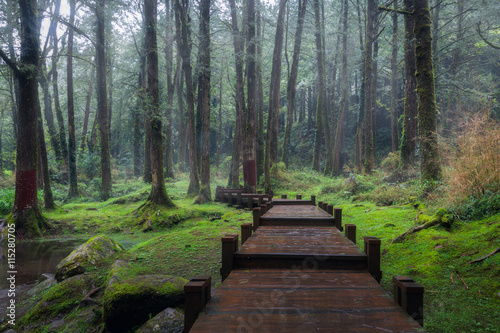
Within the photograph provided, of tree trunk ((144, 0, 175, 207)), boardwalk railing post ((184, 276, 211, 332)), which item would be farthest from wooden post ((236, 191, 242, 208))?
boardwalk railing post ((184, 276, 211, 332))

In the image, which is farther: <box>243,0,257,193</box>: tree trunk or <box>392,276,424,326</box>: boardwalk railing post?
<box>243,0,257,193</box>: tree trunk

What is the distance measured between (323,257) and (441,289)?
167cm

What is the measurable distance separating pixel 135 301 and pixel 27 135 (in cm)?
951

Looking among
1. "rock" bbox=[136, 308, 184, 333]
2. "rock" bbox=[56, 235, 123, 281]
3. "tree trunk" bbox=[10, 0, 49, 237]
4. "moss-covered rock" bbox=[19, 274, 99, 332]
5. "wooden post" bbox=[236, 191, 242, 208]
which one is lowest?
"moss-covered rock" bbox=[19, 274, 99, 332]

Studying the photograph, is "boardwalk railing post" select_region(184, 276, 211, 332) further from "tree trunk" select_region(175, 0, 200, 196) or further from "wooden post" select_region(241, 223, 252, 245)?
"tree trunk" select_region(175, 0, 200, 196)

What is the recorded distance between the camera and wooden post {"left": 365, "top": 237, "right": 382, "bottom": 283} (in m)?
4.08

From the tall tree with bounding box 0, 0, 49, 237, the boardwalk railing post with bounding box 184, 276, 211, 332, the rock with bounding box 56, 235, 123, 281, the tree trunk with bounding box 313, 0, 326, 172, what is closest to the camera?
the boardwalk railing post with bounding box 184, 276, 211, 332

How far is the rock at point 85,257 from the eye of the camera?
660cm

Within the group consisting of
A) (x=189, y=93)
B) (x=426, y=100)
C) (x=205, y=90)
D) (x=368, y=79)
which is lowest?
(x=426, y=100)

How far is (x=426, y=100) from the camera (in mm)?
9227

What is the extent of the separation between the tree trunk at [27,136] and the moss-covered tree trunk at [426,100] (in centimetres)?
1323

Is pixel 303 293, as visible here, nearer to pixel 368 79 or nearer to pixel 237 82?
pixel 237 82

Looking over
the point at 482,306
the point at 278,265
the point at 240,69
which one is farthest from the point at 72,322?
the point at 240,69

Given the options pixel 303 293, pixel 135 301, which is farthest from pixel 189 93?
pixel 303 293
